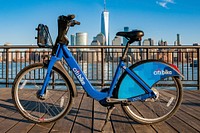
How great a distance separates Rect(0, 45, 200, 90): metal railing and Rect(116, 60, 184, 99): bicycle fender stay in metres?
2.87

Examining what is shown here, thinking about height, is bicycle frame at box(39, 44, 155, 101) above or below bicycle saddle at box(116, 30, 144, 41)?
below

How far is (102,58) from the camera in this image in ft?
16.9

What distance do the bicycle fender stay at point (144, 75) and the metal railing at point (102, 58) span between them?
287 centimetres

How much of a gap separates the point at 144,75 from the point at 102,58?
302 centimetres

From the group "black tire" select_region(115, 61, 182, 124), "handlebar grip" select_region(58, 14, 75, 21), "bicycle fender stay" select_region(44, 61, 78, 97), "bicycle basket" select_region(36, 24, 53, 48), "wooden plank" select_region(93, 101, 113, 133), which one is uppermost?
"handlebar grip" select_region(58, 14, 75, 21)

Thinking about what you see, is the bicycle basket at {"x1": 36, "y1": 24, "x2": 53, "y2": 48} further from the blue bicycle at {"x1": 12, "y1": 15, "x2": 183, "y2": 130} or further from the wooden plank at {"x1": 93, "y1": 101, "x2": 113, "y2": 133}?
the wooden plank at {"x1": 93, "y1": 101, "x2": 113, "y2": 133}

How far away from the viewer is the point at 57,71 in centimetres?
218

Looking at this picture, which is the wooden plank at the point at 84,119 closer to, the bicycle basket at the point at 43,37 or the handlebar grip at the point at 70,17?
the bicycle basket at the point at 43,37

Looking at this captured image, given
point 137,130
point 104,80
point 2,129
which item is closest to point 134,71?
point 137,130

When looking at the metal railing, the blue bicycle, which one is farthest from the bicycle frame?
the metal railing

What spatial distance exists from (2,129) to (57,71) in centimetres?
71

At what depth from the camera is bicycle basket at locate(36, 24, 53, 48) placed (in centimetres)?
216

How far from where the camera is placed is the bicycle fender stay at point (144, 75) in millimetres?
2160

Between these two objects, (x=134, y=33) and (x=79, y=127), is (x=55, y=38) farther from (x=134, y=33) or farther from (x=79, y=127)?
(x=79, y=127)
